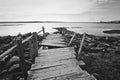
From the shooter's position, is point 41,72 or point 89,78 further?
point 41,72

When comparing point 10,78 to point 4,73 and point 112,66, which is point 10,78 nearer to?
point 4,73

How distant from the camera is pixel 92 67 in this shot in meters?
6.24

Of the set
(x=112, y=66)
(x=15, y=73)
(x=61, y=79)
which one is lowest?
(x=112, y=66)

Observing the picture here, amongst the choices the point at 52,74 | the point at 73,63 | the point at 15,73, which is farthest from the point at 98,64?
the point at 15,73

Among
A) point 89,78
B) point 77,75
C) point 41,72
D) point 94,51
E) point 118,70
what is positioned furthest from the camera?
point 94,51

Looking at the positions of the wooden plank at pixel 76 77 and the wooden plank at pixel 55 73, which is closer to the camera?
the wooden plank at pixel 76 77

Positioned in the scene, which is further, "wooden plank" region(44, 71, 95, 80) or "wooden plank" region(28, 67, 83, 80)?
"wooden plank" region(28, 67, 83, 80)

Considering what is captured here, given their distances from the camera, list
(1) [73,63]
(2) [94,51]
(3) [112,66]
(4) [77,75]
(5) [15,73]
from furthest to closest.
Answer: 1. (2) [94,51]
2. (3) [112,66]
3. (5) [15,73]
4. (1) [73,63]
5. (4) [77,75]

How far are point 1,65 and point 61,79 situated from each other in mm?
4610

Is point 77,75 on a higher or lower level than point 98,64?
higher

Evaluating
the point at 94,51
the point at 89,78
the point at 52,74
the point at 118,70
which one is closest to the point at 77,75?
the point at 89,78

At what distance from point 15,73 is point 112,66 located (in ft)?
19.3

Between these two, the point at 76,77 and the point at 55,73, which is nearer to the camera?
the point at 76,77

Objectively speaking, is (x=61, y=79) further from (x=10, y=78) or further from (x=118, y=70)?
(x=118, y=70)
